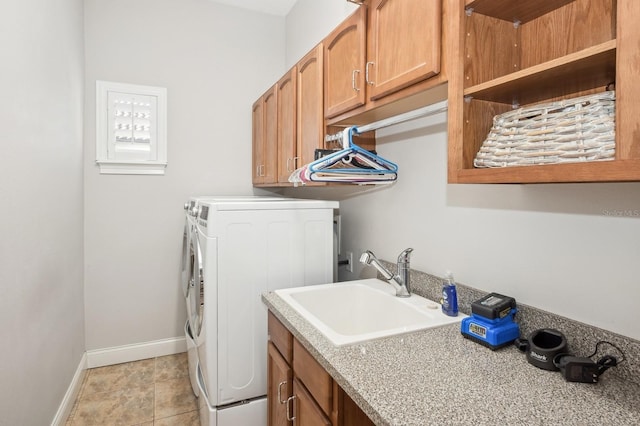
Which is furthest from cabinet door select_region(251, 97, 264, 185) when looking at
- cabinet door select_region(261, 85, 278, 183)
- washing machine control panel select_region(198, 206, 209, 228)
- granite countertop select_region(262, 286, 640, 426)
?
granite countertop select_region(262, 286, 640, 426)

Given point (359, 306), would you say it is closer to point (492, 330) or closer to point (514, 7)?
point (492, 330)

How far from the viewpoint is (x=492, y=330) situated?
105cm

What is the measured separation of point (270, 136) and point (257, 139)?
16.4 inches

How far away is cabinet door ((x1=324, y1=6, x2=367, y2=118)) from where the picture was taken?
1.44 metres

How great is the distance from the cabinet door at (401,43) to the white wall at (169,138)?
2.04m

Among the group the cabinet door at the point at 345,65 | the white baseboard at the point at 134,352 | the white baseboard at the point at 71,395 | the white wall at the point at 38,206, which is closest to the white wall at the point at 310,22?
the cabinet door at the point at 345,65

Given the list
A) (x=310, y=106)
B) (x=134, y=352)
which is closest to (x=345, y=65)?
(x=310, y=106)

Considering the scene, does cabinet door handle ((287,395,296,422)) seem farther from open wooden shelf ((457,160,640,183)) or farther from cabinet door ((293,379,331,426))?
open wooden shelf ((457,160,640,183))

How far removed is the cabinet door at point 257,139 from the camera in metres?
2.86

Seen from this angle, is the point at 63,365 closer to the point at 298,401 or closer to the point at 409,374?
the point at 298,401

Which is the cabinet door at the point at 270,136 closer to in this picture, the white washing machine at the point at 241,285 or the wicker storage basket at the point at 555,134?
the white washing machine at the point at 241,285

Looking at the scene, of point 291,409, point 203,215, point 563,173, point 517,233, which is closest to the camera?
point 563,173

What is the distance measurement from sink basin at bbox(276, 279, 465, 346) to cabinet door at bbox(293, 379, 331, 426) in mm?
266

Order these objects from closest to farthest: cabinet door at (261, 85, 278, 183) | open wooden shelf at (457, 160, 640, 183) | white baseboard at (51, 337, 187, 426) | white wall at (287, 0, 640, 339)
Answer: open wooden shelf at (457, 160, 640, 183) → white wall at (287, 0, 640, 339) → cabinet door at (261, 85, 278, 183) → white baseboard at (51, 337, 187, 426)
